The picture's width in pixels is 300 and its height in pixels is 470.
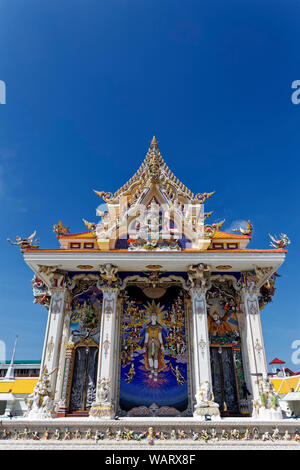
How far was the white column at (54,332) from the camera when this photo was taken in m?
11.6

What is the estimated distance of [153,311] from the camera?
Answer: 45.6ft

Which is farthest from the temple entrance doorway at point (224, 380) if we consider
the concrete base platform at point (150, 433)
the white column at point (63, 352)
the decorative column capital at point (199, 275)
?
the white column at point (63, 352)

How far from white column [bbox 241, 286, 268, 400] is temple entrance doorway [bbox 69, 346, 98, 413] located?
6068 mm

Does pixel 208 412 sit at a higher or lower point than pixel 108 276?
lower

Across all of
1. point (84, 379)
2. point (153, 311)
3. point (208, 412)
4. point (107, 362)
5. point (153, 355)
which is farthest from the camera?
point (153, 311)

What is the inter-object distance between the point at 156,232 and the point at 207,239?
2.08 meters

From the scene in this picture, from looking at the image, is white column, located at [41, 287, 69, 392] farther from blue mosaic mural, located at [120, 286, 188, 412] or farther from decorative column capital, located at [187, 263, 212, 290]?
decorative column capital, located at [187, 263, 212, 290]

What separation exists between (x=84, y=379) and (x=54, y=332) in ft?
8.02

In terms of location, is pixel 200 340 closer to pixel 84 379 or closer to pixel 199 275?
pixel 199 275

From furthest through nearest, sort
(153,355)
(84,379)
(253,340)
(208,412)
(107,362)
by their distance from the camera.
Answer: (153,355), (84,379), (253,340), (107,362), (208,412)

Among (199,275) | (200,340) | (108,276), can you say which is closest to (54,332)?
(108,276)

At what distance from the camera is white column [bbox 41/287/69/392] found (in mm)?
11605

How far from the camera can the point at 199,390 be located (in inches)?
435

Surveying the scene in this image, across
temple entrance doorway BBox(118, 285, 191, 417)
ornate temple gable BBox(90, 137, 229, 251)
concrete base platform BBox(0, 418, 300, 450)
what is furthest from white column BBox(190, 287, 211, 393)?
ornate temple gable BBox(90, 137, 229, 251)
